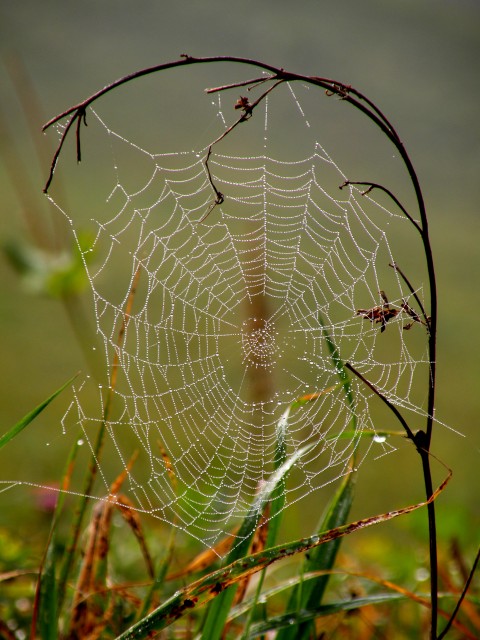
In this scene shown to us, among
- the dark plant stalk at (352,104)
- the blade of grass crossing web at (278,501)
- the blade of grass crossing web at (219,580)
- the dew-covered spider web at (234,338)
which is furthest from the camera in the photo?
the dew-covered spider web at (234,338)

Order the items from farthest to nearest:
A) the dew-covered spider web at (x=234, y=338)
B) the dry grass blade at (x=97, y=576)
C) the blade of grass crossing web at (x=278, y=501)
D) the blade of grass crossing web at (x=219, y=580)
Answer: the dew-covered spider web at (x=234, y=338) < the dry grass blade at (x=97, y=576) < the blade of grass crossing web at (x=278, y=501) < the blade of grass crossing web at (x=219, y=580)

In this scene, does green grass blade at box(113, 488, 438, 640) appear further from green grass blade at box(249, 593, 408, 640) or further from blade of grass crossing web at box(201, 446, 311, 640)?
green grass blade at box(249, 593, 408, 640)

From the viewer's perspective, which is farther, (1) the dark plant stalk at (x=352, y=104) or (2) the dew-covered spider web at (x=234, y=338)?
(2) the dew-covered spider web at (x=234, y=338)

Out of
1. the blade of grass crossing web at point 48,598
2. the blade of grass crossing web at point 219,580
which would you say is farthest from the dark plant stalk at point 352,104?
the blade of grass crossing web at point 48,598

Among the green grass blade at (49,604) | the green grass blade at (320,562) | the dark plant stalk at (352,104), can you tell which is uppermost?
the dark plant stalk at (352,104)

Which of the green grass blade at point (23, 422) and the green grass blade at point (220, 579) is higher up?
the green grass blade at point (23, 422)

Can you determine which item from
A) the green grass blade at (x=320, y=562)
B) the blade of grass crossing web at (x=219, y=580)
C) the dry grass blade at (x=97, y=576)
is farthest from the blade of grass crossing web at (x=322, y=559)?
the dry grass blade at (x=97, y=576)

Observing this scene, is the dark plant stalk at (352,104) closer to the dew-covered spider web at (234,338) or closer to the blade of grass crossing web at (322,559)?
the blade of grass crossing web at (322,559)

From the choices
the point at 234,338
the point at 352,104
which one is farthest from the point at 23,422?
the point at 234,338

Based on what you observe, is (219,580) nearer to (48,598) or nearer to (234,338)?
(48,598)
